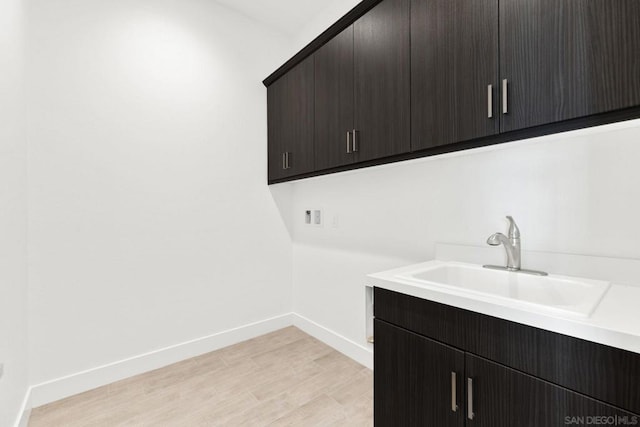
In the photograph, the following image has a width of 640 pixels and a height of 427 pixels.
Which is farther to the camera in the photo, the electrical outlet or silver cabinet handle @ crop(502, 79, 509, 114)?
the electrical outlet

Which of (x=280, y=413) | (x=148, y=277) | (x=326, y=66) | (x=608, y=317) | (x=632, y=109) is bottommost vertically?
(x=280, y=413)

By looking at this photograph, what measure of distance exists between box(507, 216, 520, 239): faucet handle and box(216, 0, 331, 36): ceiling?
Result: 221 cm

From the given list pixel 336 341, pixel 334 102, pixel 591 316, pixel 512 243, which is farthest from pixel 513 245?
pixel 336 341

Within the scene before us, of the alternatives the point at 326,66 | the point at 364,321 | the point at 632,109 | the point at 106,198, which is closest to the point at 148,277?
the point at 106,198

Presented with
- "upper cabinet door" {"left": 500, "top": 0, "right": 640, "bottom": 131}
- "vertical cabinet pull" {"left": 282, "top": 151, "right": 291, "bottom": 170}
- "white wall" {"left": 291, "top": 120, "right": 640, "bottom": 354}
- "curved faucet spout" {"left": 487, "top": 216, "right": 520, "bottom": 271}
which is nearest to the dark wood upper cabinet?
"upper cabinet door" {"left": 500, "top": 0, "right": 640, "bottom": 131}

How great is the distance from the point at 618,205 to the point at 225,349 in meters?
2.61

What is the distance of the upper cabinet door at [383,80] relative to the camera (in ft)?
4.86

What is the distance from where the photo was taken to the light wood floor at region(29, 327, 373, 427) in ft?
5.34

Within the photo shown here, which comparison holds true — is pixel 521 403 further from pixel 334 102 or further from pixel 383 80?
pixel 334 102

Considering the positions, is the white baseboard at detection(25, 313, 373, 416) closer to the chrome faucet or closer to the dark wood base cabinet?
the dark wood base cabinet

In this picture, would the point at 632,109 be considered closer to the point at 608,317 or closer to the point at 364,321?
the point at 608,317

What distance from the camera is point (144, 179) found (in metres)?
2.13

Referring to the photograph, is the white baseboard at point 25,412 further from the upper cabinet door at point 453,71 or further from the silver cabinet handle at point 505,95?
the silver cabinet handle at point 505,95

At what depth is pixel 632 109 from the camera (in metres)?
0.87
